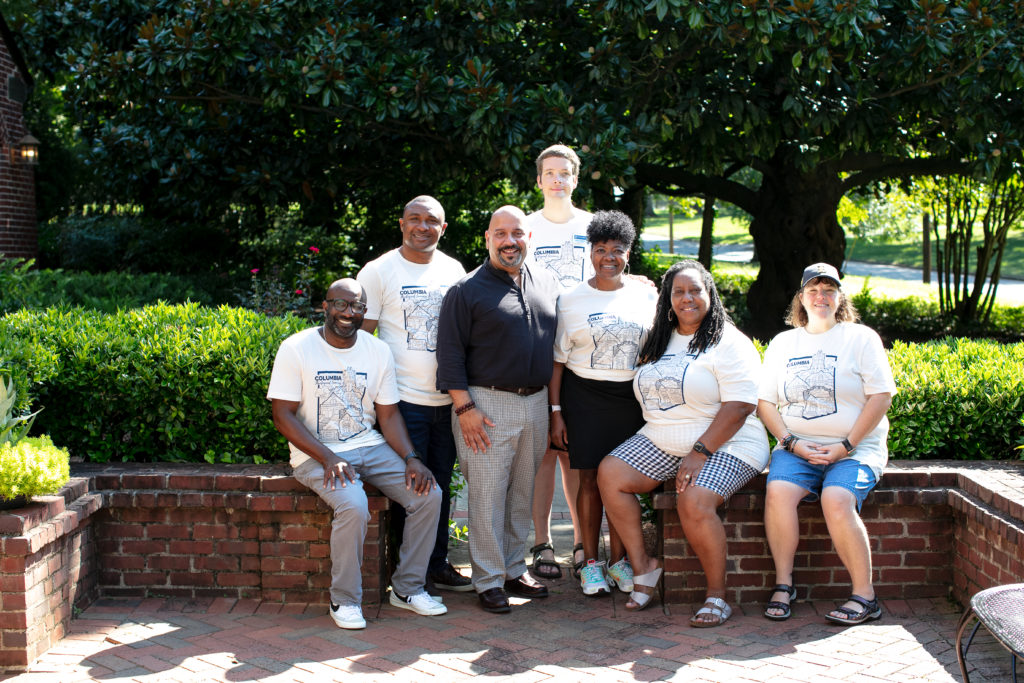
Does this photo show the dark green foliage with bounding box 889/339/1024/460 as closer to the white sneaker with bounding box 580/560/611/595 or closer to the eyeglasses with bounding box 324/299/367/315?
the white sneaker with bounding box 580/560/611/595

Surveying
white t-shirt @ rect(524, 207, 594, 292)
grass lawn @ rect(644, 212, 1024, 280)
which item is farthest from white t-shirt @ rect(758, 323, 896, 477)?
grass lawn @ rect(644, 212, 1024, 280)

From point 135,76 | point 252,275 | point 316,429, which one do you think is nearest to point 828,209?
point 252,275

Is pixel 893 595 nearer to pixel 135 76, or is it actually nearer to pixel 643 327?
pixel 643 327

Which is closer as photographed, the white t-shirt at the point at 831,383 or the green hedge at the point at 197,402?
the white t-shirt at the point at 831,383

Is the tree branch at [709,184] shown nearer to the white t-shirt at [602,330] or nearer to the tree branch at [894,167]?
the tree branch at [894,167]

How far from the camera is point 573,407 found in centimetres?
493

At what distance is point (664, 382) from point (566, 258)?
914 mm

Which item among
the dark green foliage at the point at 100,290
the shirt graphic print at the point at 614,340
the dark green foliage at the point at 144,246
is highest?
the dark green foliage at the point at 144,246

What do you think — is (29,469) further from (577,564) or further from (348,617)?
(577,564)

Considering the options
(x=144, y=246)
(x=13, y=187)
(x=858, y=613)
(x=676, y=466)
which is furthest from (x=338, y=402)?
(x=13, y=187)

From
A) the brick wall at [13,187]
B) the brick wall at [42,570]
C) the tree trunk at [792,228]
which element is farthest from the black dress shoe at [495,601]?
the brick wall at [13,187]

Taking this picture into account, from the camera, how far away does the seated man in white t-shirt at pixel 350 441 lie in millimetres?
4496

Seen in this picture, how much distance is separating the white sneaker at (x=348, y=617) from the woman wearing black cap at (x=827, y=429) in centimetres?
188

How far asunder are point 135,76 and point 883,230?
99.0 ft
